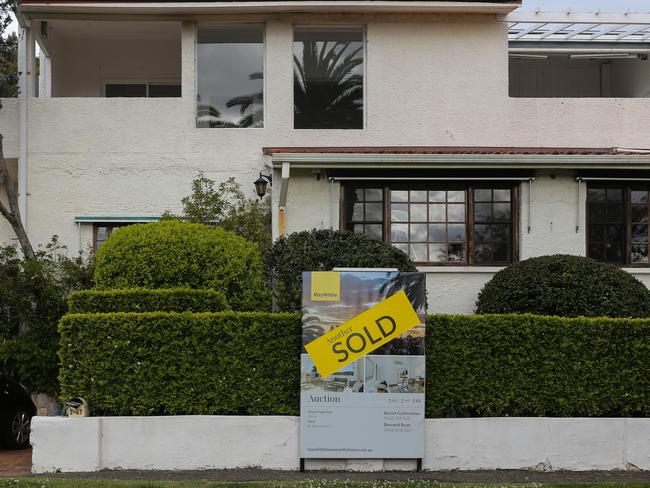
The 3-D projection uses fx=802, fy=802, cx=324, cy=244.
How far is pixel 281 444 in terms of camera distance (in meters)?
9.18

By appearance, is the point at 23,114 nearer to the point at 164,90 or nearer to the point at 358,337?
the point at 164,90

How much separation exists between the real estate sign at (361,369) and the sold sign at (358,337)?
11mm

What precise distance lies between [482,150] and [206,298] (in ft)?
19.1

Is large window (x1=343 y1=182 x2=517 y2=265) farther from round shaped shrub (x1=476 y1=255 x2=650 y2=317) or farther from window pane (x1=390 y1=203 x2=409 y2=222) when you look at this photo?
round shaped shrub (x1=476 y1=255 x2=650 y2=317)

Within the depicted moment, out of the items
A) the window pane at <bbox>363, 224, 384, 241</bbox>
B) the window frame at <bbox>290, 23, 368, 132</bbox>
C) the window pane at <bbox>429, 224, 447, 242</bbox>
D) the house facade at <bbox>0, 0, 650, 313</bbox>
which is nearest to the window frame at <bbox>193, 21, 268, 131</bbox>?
the house facade at <bbox>0, 0, 650, 313</bbox>

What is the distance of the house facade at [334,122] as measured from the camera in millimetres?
13367

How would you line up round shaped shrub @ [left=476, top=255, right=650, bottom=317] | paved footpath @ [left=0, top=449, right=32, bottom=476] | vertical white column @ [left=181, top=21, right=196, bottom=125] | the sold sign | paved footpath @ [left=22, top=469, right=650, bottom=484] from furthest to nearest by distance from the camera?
vertical white column @ [left=181, top=21, right=196, bottom=125]
round shaped shrub @ [left=476, top=255, right=650, bottom=317]
paved footpath @ [left=0, top=449, right=32, bottom=476]
the sold sign
paved footpath @ [left=22, top=469, right=650, bottom=484]

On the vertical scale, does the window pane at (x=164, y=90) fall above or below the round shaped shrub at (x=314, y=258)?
above

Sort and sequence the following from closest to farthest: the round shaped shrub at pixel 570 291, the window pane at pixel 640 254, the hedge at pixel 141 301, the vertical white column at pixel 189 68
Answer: the hedge at pixel 141 301 < the round shaped shrub at pixel 570 291 < the window pane at pixel 640 254 < the vertical white column at pixel 189 68

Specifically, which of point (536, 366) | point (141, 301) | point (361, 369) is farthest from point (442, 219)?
point (141, 301)

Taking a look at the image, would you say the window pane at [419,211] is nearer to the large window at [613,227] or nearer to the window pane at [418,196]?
the window pane at [418,196]

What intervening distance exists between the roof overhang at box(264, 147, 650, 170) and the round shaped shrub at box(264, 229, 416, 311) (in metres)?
1.90

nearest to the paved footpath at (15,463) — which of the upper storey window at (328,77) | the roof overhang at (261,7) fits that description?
the upper storey window at (328,77)

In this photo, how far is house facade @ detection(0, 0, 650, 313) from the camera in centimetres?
1337
